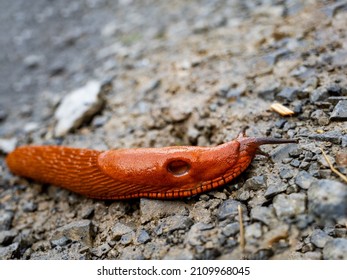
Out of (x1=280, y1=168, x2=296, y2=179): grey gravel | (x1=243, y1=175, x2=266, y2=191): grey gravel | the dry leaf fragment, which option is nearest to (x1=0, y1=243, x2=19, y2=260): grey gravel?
(x1=243, y1=175, x2=266, y2=191): grey gravel

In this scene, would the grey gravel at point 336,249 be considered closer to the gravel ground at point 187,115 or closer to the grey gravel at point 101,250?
the gravel ground at point 187,115

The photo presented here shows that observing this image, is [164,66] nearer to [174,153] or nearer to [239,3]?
[239,3]

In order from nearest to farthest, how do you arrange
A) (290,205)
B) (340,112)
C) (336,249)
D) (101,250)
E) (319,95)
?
(336,249) < (290,205) < (101,250) < (340,112) < (319,95)

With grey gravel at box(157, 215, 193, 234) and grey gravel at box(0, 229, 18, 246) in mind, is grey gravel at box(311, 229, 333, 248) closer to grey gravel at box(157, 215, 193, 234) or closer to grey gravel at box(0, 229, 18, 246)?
grey gravel at box(157, 215, 193, 234)

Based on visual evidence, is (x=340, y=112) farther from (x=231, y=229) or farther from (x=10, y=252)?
(x=10, y=252)

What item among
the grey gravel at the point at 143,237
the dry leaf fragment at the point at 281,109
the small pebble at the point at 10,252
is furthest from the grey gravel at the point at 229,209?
the small pebble at the point at 10,252

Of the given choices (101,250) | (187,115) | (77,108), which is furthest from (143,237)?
(77,108)
